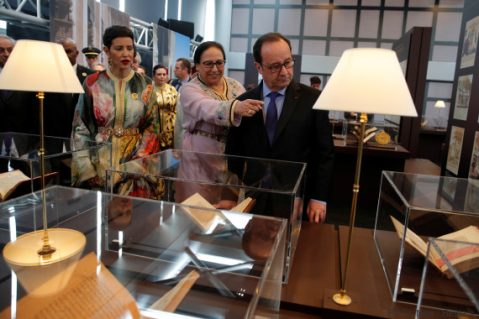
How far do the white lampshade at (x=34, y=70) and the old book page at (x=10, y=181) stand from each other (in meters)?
0.77

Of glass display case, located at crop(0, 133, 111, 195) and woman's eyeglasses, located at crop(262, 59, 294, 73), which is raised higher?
woman's eyeglasses, located at crop(262, 59, 294, 73)

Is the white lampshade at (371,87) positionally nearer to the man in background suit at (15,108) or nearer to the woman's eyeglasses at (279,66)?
the woman's eyeglasses at (279,66)

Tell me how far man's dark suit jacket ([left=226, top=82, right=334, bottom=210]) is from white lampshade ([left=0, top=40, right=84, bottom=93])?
0.87m

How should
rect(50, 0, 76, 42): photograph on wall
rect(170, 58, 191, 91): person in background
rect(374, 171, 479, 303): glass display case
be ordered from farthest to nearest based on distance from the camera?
rect(50, 0, 76, 42): photograph on wall, rect(170, 58, 191, 91): person in background, rect(374, 171, 479, 303): glass display case

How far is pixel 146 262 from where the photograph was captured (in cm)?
123

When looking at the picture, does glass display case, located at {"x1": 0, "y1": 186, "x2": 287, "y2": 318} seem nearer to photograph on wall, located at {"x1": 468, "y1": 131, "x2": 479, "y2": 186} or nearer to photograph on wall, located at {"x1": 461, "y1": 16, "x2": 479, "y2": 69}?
photograph on wall, located at {"x1": 468, "y1": 131, "x2": 479, "y2": 186}

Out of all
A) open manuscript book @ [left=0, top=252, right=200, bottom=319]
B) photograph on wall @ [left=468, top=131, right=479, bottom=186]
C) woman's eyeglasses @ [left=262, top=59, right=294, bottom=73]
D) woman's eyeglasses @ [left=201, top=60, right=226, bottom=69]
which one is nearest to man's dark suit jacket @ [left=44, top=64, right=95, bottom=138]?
woman's eyeglasses @ [left=201, top=60, right=226, bottom=69]

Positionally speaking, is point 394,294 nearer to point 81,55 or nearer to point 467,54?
point 467,54

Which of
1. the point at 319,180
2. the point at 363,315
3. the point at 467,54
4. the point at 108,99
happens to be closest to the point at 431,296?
the point at 363,315

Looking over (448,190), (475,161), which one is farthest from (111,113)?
(475,161)

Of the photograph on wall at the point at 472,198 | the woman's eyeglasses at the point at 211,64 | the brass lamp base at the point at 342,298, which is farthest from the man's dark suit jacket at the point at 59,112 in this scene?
the photograph on wall at the point at 472,198

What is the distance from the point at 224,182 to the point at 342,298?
2.13 ft

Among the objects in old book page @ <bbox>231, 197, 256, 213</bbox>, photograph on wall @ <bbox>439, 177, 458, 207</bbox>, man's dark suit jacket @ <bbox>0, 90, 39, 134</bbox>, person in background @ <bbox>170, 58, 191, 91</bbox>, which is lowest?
old book page @ <bbox>231, 197, 256, 213</bbox>

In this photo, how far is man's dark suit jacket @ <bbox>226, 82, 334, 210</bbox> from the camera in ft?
5.69
